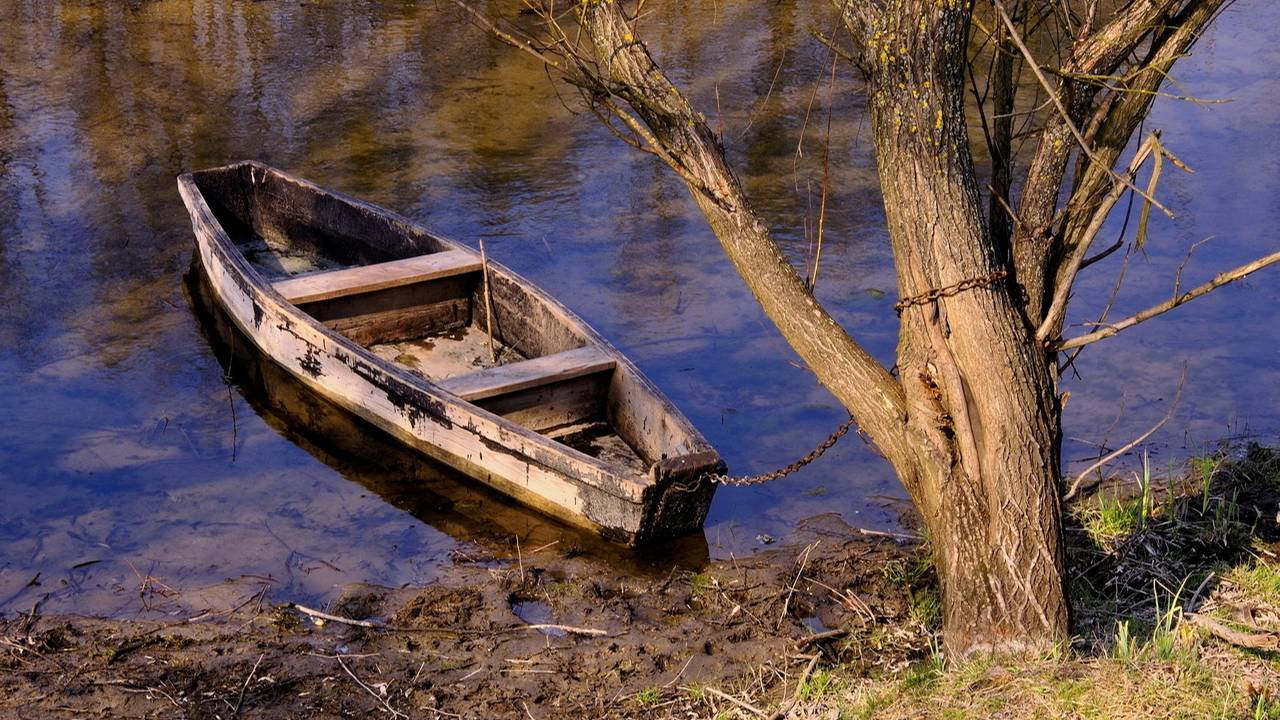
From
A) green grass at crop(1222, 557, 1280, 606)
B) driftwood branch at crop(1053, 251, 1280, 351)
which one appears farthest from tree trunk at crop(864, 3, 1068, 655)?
green grass at crop(1222, 557, 1280, 606)

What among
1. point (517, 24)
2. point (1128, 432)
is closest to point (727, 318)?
point (1128, 432)

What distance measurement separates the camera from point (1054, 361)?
4.89 meters

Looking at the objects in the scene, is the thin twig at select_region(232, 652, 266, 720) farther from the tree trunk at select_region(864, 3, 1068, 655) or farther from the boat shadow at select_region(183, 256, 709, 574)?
the tree trunk at select_region(864, 3, 1068, 655)

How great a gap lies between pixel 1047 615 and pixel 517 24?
→ 12.2 m

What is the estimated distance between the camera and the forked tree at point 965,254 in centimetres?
442

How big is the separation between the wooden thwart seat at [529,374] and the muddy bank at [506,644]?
3.32 feet

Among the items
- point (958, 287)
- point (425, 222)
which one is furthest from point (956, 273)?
point (425, 222)

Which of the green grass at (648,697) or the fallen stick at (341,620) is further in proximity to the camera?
the fallen stick at (341,620)

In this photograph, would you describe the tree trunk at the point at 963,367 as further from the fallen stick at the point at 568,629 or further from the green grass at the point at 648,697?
the fallen stick at the point at 568,629

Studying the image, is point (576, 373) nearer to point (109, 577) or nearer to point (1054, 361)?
point (109, 577)

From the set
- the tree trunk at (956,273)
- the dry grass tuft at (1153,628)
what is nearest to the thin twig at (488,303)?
the tree trunk at (956,273)

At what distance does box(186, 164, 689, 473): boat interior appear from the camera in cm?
727

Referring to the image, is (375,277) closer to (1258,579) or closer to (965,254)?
(965,254)

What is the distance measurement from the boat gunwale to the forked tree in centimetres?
179
